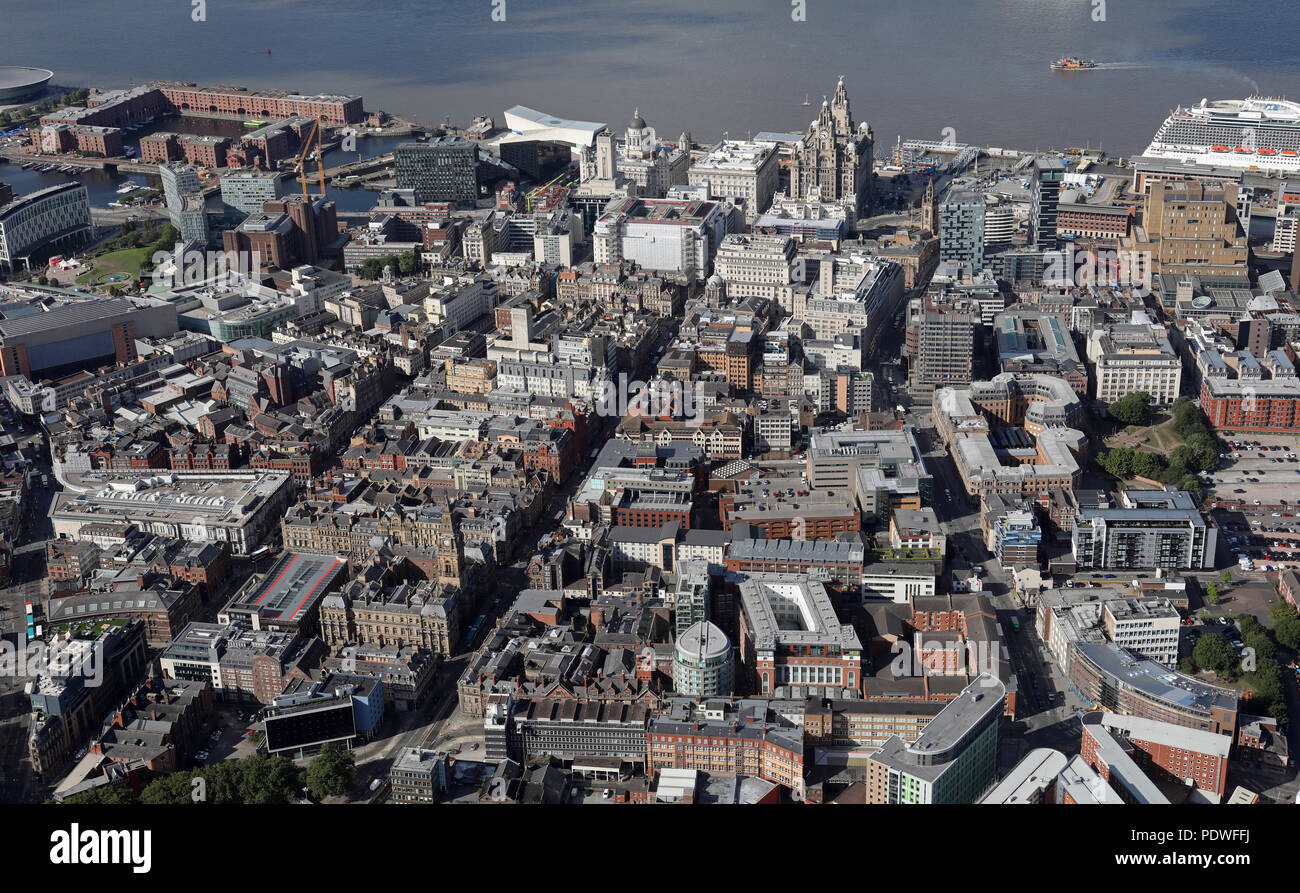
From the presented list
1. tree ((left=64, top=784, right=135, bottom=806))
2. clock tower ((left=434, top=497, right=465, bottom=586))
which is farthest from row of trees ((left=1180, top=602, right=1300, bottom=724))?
tree ((left=64, top=784, right=135, bottom=806))

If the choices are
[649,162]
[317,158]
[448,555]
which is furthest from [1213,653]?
[317,158]

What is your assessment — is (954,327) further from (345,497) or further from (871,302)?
(345,497)

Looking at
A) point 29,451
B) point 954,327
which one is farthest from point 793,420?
point 29,451

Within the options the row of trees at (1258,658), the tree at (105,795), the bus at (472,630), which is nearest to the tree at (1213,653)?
the row of trees at (1258,658)

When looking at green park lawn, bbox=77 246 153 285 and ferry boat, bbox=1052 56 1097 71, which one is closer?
green park lawn, bbox=77 246 153 285

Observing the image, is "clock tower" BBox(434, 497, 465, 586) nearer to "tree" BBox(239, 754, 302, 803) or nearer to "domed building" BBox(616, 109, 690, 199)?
"tree" BBox(239, 754, 302, 803)
